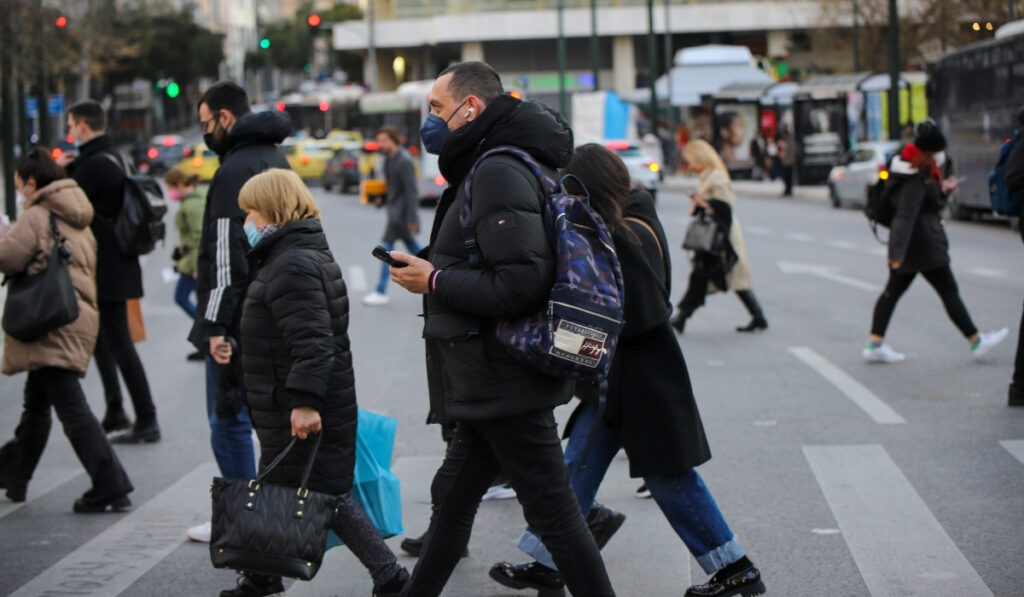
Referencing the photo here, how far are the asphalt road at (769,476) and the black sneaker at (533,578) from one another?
0.17m

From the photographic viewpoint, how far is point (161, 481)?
298 inches

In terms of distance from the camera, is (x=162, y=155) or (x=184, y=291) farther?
(x=162, y=155)

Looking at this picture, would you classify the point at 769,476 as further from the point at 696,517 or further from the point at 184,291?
the point at 184,291

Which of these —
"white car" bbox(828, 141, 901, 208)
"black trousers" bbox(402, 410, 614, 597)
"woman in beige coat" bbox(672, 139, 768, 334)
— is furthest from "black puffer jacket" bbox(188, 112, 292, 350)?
"white car" bbox(828, 141, 901, 208)

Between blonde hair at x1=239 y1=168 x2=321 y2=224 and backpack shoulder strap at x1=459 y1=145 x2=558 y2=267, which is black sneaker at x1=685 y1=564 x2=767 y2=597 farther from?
blonde hair at x1=239 y1=168 x2=321 y2=224

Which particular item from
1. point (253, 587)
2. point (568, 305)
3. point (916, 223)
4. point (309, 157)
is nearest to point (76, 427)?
point (253, 587)

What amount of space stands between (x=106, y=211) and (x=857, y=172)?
24252 millimetres

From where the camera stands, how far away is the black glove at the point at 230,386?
18.7 ft

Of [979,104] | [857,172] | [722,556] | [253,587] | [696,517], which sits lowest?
[253,587]

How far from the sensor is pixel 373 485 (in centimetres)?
533

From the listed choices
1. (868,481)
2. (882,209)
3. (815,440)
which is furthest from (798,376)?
(868,481)

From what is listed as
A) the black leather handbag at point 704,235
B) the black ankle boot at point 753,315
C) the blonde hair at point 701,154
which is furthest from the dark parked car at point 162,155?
the blonde hair at point 701,154

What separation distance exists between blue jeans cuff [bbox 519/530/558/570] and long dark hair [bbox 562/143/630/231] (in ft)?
3.83

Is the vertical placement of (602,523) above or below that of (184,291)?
below
